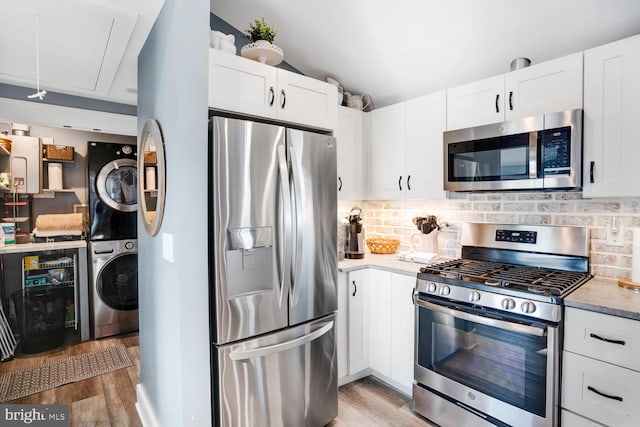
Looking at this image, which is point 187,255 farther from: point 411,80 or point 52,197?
point 52,197

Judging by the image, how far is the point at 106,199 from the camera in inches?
142

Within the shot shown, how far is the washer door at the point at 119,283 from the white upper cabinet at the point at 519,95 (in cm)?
354

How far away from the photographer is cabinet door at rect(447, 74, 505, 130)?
218 centimetres

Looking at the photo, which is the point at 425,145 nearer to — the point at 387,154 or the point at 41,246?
the point at 387,154

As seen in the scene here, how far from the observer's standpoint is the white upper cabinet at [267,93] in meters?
1.79

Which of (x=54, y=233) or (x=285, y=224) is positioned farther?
(x=54, y=233)

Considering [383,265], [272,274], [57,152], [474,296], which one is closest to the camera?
[272,274]

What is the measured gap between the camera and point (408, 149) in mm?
2689

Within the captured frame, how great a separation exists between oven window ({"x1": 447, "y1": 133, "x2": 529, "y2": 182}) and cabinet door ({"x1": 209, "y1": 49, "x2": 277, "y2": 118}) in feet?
4.23

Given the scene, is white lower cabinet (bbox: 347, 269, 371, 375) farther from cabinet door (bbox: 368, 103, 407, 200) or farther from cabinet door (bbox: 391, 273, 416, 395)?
cabinet door (bbox: 368, 103, 407, 200)

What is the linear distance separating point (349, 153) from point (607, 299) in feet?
6.26

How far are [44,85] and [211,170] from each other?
7.02ft

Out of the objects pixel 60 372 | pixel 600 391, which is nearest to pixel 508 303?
pixel 600 391
